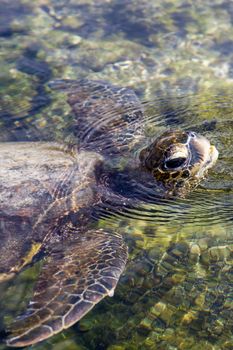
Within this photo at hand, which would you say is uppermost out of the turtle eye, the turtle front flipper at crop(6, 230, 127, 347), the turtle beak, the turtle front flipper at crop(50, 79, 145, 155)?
the turtle front flipper at crop(50, 79, 145, 155)

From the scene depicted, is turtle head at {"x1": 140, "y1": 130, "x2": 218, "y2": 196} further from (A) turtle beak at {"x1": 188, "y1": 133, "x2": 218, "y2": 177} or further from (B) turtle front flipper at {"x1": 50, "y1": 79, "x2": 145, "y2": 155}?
(B) turtle front flipper at {"x1": 50, "y1": 79, "x2": 145, "y2": 155}

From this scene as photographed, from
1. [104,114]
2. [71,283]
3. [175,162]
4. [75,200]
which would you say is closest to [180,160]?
[175,162]

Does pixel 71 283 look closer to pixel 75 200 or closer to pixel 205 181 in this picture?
pixel 75 200

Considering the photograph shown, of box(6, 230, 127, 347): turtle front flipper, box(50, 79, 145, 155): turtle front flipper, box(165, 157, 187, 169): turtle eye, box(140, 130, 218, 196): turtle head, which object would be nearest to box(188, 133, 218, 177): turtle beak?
box(140, 130, 218, 196): turtle head

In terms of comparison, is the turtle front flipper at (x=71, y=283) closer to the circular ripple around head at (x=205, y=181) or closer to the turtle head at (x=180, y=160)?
the circular ripple around head at (x=205, y=181)

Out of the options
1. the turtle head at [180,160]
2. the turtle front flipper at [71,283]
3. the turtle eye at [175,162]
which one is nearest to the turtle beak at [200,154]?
the turtle head at [180,160]

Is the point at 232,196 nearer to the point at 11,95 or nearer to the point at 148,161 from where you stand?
the point at 148,161
